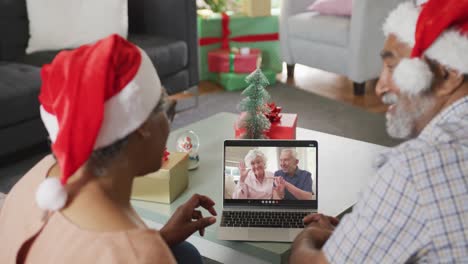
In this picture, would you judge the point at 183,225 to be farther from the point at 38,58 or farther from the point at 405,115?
the point at 38,58

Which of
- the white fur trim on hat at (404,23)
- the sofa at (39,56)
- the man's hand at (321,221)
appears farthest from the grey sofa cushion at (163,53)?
the white fur trim on hat at (404,23)

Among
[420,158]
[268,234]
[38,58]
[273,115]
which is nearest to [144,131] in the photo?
[420,158]

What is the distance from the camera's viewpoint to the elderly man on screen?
182cm

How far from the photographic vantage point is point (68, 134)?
3.23 ft

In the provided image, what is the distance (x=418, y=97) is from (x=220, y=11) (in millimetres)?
3296

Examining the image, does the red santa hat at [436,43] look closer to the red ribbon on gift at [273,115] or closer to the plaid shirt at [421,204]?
the plaid shirt at [421,204]

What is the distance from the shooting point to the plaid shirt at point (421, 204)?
104cm

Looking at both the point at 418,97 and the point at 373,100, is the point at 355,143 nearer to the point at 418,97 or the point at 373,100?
the point at 418,97

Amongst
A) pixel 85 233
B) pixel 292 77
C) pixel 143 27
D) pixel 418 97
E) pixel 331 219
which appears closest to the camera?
pixel 85 233

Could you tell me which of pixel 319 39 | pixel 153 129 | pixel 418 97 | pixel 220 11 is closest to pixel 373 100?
pixel 319 39

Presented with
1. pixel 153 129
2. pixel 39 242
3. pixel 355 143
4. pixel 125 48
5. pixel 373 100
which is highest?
pixel 125 48

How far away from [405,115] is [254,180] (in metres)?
0.65

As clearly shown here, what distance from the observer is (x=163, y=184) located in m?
1.84

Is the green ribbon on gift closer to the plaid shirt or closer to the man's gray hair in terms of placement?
the man's gray hair
